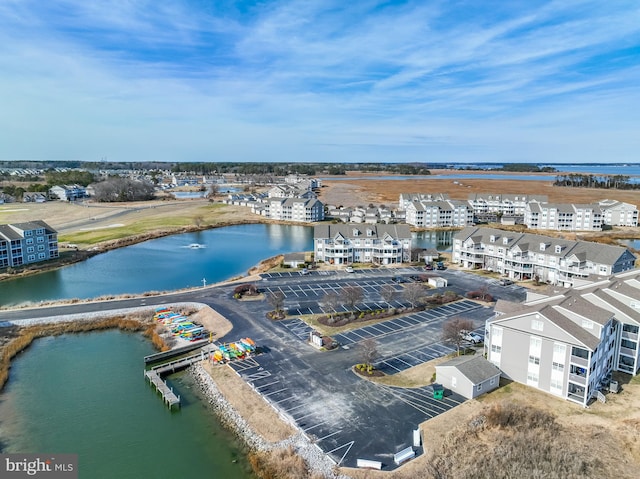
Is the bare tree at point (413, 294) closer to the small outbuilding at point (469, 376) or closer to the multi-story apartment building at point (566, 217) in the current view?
the small outbuilding at point (469, 376)

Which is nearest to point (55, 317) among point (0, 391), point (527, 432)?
point (0, 391)

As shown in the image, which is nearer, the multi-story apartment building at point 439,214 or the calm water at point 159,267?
the calm water at point 159,267

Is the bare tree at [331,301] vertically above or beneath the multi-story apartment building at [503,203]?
beneath

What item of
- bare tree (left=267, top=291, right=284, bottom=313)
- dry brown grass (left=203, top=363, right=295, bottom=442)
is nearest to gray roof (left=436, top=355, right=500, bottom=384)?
dry brown grass (left=203, top=363, right=295, bottom=442)

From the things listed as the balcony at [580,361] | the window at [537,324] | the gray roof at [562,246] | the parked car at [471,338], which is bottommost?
the parked car at [471,338]

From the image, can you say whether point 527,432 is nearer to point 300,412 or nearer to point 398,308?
point 300,412

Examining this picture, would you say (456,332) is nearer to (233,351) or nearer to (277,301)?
(277,301)

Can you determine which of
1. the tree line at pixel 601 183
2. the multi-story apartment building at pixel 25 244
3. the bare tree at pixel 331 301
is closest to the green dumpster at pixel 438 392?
the bare tree at pixel 331 301

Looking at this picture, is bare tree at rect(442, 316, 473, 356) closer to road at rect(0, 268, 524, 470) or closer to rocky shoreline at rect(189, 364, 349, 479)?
road at rect(0, 268, 524, 470)
